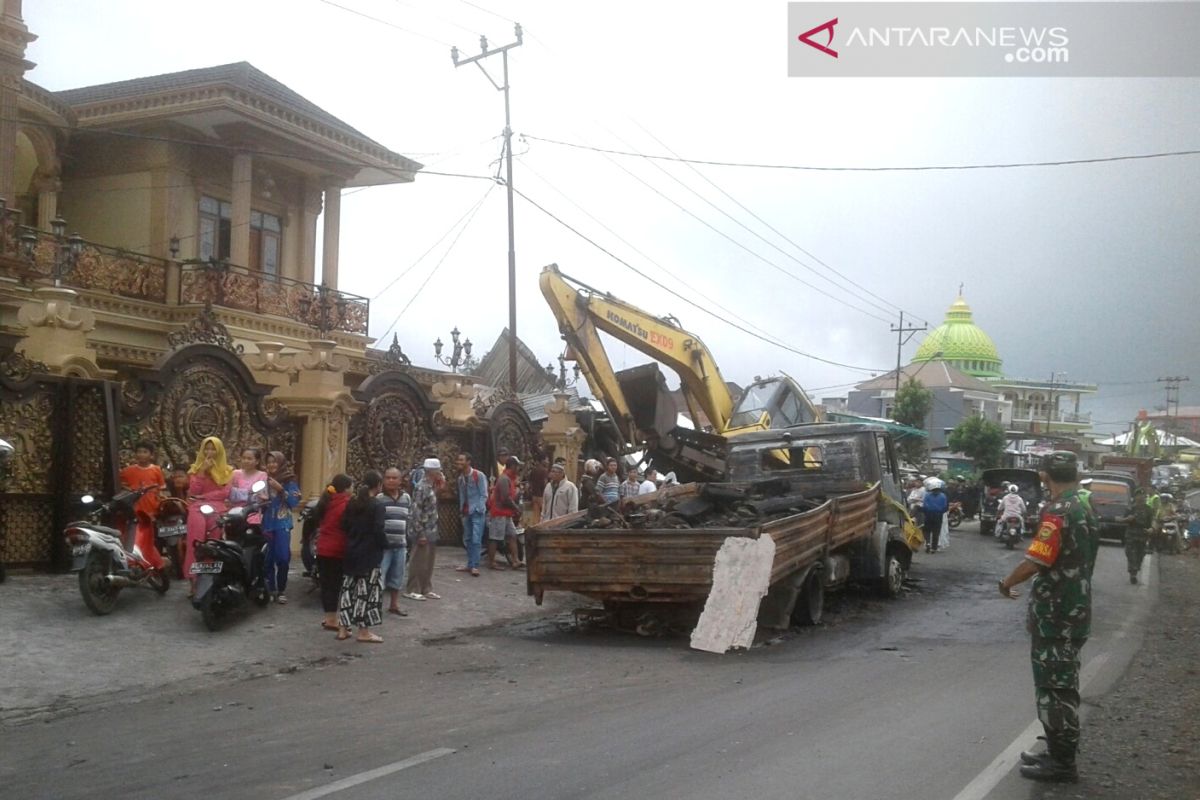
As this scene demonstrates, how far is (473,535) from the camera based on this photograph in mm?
14859

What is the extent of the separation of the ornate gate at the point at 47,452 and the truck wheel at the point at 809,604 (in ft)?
24.5

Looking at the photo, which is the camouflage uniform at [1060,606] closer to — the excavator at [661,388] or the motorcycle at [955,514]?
the excavator at [661,388]

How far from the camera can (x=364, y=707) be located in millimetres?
7281

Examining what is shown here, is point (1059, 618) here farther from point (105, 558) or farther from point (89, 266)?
point (89, 266)

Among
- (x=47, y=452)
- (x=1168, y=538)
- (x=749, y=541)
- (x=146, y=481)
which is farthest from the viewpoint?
(x=1168, y=538)

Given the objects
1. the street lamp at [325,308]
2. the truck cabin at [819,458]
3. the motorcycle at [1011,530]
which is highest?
the street lamp at [325,308]

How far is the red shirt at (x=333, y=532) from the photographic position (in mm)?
9945

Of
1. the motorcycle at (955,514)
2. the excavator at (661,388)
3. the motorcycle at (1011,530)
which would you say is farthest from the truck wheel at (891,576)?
the motorcycle at (955,514)

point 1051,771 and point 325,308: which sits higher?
point 325,308

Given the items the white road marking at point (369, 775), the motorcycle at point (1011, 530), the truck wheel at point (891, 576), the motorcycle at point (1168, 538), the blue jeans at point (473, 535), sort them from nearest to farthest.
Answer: the white road marking at point (369, 775) → the truck wheel at point (891, 576) → the blue jeans at point (473, 535) → the motorcycle at point (1011, 530) → the motorcycle at point (1168, 538)

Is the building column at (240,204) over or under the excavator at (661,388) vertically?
over

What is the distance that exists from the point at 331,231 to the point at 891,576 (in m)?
16.1

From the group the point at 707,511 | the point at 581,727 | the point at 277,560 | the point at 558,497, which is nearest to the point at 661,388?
the point at 558,497

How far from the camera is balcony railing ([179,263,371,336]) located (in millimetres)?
21266
